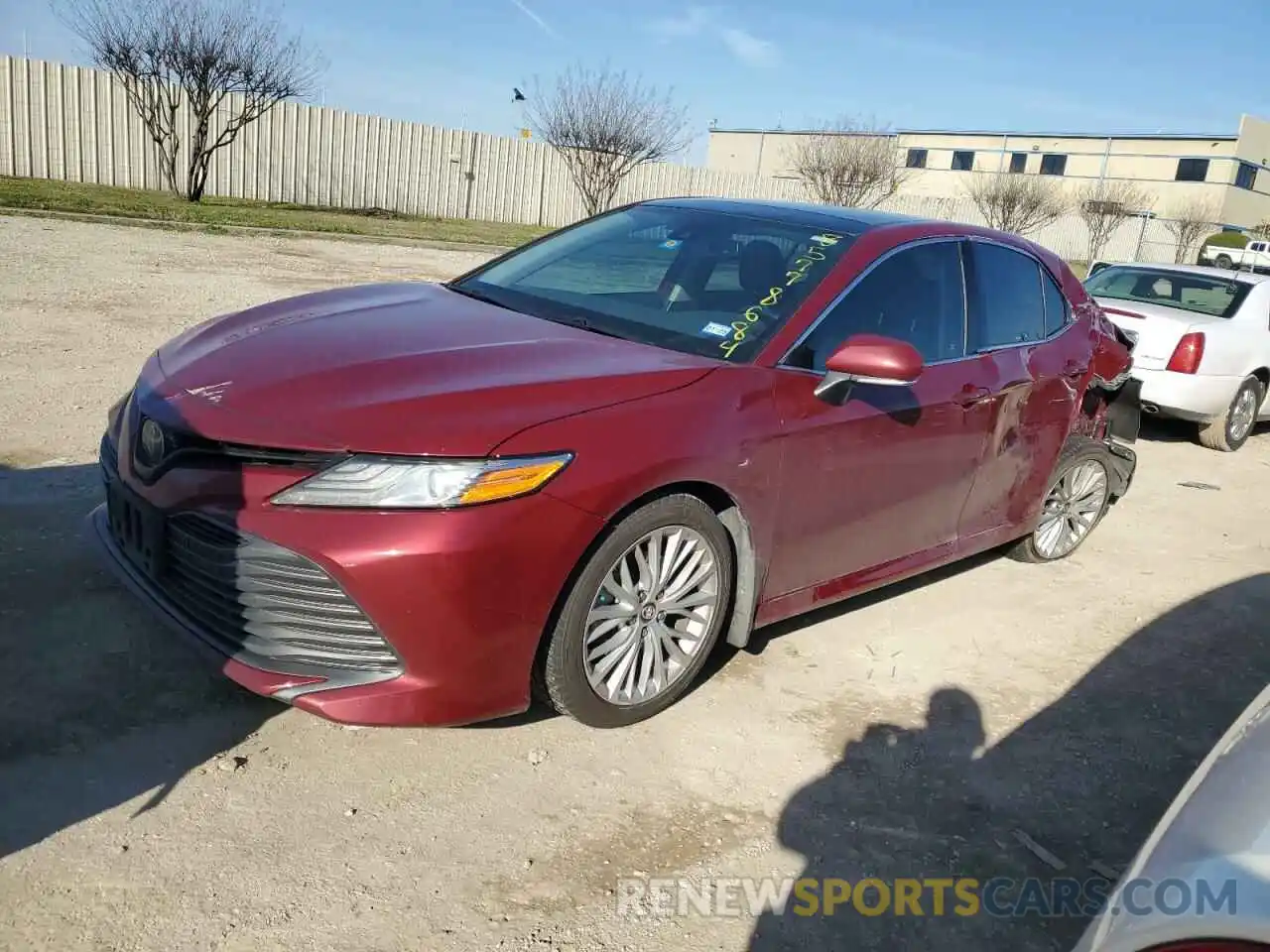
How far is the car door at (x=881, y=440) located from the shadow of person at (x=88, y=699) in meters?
1.80

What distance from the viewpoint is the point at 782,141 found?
6825 cm

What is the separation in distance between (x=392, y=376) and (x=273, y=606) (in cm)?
74

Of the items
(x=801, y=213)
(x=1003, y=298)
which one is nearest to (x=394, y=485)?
(x=801, y=213)

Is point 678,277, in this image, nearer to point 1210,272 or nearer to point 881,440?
point 881,440

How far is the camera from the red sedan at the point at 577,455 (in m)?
2.83

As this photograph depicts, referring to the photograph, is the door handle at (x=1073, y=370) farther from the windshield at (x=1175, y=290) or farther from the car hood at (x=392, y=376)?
the windshield at (x=1175, y=290)

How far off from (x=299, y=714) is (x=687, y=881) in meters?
1.34

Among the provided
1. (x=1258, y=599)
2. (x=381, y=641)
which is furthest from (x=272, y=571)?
(x=1258, y=599)

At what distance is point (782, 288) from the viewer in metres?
3.88

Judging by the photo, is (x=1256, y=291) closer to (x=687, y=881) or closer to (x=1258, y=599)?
(x=1258, y=599)

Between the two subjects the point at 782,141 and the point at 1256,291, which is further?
the point at 782,141

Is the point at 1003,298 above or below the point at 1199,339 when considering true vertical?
above

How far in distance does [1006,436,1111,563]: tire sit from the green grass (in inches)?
586

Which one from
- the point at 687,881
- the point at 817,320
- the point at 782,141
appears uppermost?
the point at 782,141
